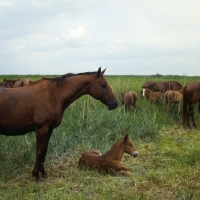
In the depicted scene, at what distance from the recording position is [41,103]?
6.23 meters

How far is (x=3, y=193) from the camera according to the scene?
5.79 metres

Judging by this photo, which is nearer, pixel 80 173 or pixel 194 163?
pixel 80 173

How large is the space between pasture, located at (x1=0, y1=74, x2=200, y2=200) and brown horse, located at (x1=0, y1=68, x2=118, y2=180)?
21.0 inches

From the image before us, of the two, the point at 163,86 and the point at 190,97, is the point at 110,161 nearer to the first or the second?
the point at 190,97

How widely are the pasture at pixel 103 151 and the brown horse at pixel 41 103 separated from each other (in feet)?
1.75

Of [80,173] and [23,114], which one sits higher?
[23,114]

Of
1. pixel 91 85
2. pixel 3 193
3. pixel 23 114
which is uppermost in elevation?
pixel 91 85

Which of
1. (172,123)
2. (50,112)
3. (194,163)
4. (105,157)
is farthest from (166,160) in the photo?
(172,123)

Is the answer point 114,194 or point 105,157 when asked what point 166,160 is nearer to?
point 105,157

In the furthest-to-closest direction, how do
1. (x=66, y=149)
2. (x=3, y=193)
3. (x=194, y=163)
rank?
(x=66, y=149) < (x=194, y=163) < (x=3, y=193)

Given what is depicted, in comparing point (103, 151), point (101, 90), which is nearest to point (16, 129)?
point (101, 90)

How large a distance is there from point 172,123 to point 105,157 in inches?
228

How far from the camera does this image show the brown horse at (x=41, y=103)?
6195mm

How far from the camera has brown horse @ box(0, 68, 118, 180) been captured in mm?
6195
